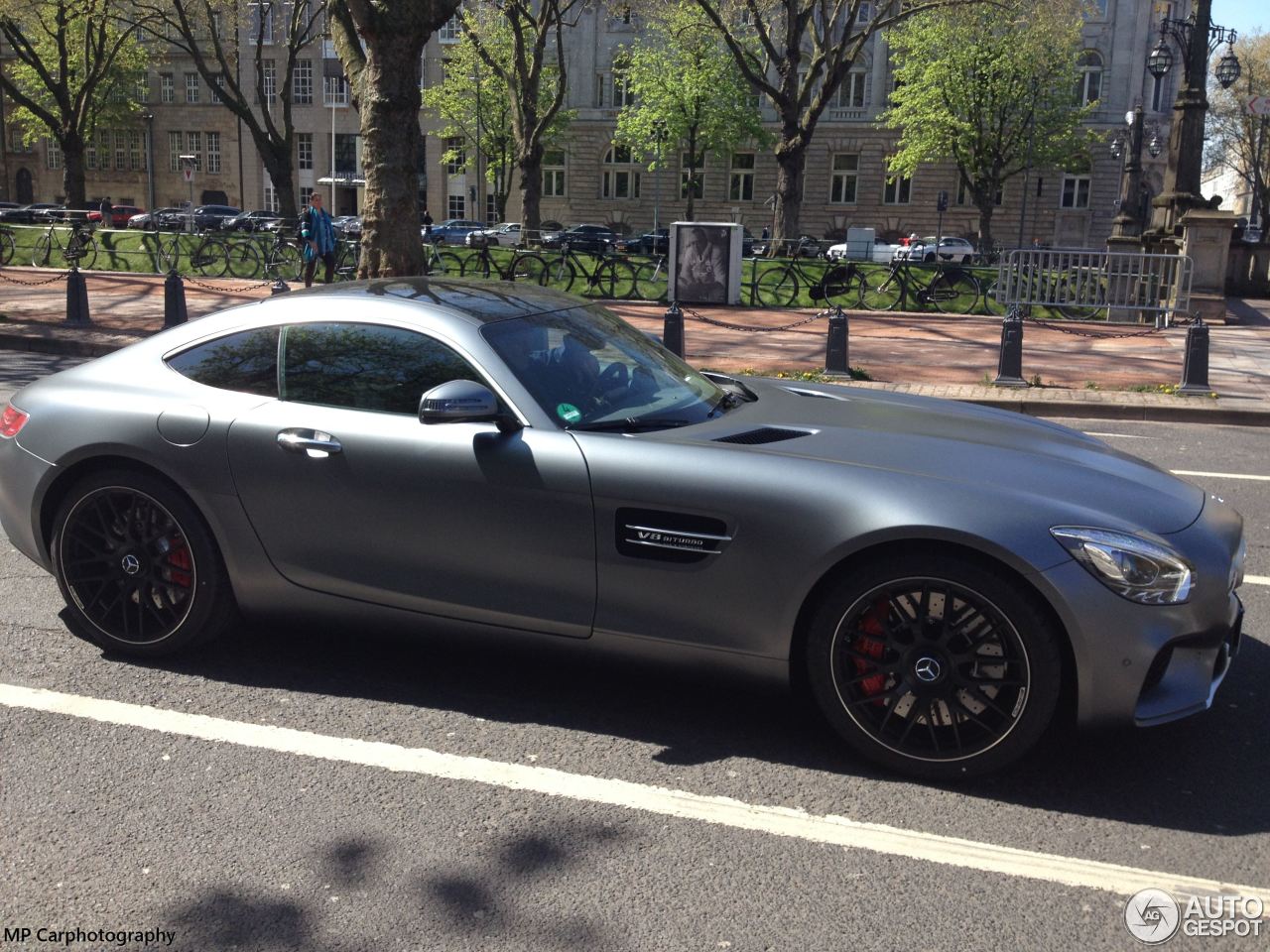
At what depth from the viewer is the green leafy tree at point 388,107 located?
50.3ft

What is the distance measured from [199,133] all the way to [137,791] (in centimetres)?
7782

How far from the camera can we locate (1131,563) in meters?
3.39

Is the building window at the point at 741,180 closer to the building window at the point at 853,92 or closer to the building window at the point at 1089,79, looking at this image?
the building window at the point at 853,92

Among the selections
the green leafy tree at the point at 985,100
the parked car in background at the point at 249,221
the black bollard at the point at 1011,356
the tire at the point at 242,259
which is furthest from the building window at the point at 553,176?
the black bollard at the point at 1011,356

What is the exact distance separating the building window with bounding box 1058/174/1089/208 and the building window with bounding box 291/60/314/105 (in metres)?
43.4

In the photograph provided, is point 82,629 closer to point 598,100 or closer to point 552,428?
point 552,428

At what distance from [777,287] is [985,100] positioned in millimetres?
33031

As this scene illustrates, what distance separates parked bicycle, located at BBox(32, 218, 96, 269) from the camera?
27594 mm

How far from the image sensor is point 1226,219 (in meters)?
20.7

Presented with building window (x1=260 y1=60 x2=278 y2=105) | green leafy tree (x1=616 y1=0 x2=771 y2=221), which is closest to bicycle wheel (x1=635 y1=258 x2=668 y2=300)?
green leafy tree (x1=616 y1=0 x2=771 y2=221)

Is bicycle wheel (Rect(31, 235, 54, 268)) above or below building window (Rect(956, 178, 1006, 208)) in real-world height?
below

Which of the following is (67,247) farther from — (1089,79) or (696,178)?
(1089,79)

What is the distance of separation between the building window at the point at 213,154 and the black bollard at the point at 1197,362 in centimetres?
7116

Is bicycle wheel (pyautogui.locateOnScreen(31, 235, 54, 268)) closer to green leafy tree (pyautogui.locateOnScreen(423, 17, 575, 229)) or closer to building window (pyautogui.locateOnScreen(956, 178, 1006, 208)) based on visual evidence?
green leafy tree (pyautogui.locateOnScreen(423, 17, 575, 229))
